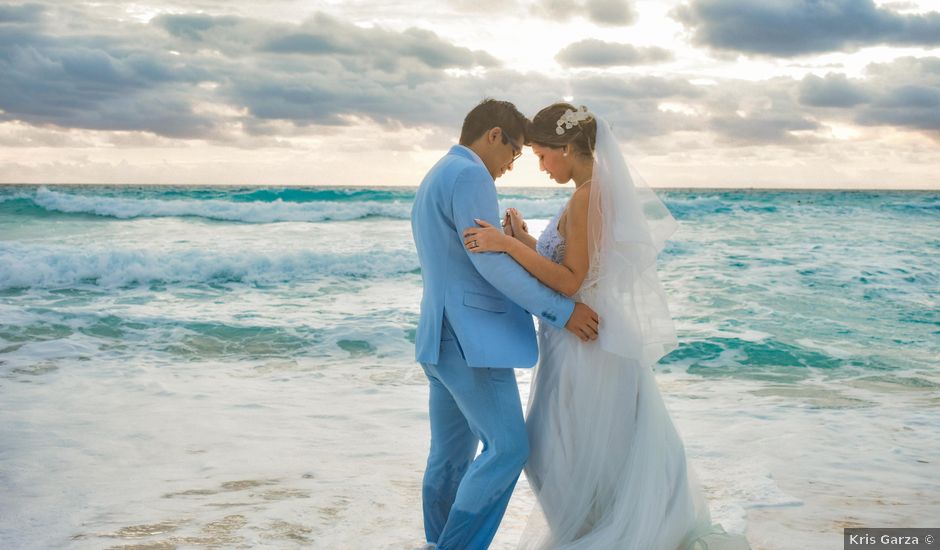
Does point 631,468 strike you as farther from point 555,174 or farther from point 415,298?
point 415,298

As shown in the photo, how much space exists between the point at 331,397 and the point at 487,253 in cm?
435

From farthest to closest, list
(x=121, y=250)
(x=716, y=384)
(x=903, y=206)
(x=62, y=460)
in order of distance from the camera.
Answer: (x=903, y=206) → (x=121, y=250) → (x=716, y=384) → (x=62, y=460)

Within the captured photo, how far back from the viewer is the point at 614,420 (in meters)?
3.29

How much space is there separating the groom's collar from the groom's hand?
0.69 meters

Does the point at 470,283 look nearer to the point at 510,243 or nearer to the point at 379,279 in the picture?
the point at 510,243

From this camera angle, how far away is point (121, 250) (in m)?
16.3

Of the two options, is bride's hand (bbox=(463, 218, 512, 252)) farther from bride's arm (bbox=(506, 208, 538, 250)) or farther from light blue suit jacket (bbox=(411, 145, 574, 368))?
bride's arm (bbox=(506, 208, 538, 250))

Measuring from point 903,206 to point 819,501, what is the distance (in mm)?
42187

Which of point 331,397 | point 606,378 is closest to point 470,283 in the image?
point 606,378

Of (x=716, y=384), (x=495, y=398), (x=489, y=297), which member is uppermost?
(x=489, y=297)

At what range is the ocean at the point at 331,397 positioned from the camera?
4.25 m

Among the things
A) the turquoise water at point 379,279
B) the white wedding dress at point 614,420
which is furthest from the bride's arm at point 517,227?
the turquoise water at point 379,279

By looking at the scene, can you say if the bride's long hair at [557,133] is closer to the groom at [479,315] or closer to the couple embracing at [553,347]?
the couple embracing at [553,347]

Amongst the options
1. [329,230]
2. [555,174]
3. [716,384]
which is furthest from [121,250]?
[555,174]
